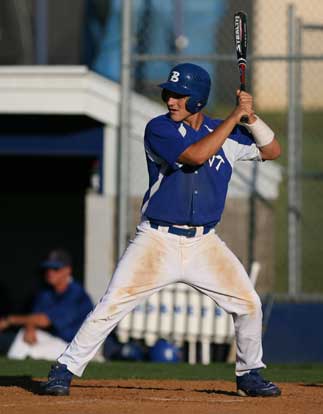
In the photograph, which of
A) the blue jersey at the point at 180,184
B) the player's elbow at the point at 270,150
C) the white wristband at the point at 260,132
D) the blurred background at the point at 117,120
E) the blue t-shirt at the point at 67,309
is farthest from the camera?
the blurred background at the point at 117,120

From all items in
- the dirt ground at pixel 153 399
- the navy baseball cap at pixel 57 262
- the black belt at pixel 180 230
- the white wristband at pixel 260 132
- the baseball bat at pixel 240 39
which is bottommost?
the dirt ground at pixel 153 399

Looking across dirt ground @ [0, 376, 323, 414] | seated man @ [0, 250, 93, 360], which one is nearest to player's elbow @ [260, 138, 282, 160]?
dirt ground @ [0, 376, 323, 414]

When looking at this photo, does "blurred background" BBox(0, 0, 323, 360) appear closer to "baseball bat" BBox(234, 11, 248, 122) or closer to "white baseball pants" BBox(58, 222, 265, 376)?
"baseball bat" BBox(234, 11, 248, 122)

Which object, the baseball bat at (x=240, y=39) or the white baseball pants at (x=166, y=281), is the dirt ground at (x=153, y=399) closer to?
the white baseball pants at (x=166, y=281)

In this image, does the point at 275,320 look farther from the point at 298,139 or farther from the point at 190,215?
the point at 190,215

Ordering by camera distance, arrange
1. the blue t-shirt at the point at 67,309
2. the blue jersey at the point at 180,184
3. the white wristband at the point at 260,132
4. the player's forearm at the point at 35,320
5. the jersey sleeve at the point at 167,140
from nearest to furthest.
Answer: the jersey sleeve at the point at 167,140, the blue jersey at the point at 180,184, the white wristband at the point at 260,132, the blue t-shirt at the point at 67,309, the player's forearm at the point at 35,320

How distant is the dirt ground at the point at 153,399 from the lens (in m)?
6.28

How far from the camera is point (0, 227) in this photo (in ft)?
47.7

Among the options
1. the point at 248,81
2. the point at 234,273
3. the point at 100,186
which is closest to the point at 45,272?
the point at 100,186

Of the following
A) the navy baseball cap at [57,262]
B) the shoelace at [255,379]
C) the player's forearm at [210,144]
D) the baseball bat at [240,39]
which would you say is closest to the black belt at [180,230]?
the player's forearm at [210,144]

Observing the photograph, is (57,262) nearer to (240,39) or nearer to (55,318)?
(55,318)

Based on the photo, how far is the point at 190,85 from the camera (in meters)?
6.64

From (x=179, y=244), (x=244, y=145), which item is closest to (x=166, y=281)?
(x=179, y=244)

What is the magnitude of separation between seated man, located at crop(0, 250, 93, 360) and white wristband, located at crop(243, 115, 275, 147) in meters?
4.80
